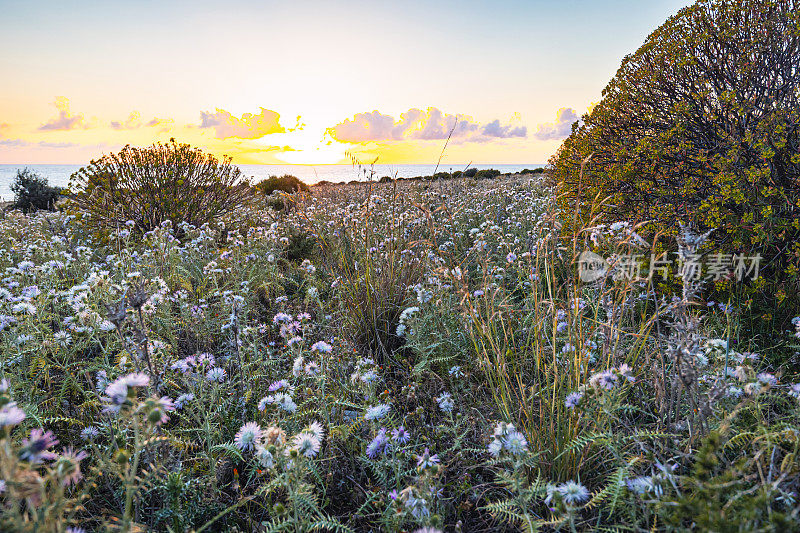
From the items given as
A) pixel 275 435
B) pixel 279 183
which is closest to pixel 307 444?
pixel 275 435

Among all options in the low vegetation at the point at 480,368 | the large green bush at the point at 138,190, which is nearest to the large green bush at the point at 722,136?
the low vegetation at the point at 480,368

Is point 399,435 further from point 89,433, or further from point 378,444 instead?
point 89,433

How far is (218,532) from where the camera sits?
1.91 m

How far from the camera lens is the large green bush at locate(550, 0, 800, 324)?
9.76 feet

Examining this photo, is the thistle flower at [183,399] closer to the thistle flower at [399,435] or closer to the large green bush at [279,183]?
the thistle flower at [399,435]

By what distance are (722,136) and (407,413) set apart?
10.2 ft

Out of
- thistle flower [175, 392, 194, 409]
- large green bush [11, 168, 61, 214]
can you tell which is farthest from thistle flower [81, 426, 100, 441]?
large green bush [11, 168, 61, 214]

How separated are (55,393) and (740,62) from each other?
535cm

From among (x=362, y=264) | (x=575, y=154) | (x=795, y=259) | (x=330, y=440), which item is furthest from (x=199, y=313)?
(x=795, y=259)

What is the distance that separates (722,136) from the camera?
3.22m

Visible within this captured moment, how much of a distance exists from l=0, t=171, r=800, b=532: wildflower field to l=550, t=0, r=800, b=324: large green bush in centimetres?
52

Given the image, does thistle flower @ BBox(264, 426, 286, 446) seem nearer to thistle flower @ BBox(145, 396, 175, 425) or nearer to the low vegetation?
the low vegetation

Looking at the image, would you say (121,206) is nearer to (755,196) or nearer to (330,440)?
(330,440)

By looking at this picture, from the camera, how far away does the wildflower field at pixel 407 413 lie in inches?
54.0
